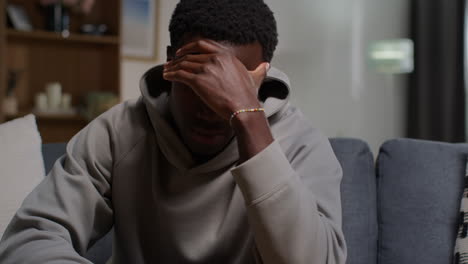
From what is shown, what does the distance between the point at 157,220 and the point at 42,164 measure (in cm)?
49

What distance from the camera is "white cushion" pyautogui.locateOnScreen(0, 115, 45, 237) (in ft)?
4.29

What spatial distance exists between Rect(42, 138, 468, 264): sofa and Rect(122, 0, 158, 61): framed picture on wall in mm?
2143

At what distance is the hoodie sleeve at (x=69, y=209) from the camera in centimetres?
92

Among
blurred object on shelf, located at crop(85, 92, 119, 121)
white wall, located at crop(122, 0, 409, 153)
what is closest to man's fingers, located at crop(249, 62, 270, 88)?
blurred object on shelf, located at crop(85, 92, 119, 121)

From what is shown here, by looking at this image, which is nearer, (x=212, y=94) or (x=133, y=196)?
(x=212, y=94)

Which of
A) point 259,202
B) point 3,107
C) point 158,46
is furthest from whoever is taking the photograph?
point 158,46

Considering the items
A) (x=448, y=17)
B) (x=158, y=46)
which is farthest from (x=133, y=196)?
(x=448, y=17)

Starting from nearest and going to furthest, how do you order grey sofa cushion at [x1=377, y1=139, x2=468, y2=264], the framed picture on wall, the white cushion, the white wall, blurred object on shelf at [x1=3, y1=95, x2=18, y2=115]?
1. the white cushion
2. grey sofa cushion at [x1=377, y1=139, x2=468, y2=264]
3. blurred object on shelf at [x1=3, y1=95, x2=18, y2=115]
4. the framed picture on wall
5. the white wall

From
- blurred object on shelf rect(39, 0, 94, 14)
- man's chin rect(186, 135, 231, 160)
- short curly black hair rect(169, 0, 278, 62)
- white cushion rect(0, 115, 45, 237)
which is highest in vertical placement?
blurred object on shelf rect(39, 0, 94, 14)

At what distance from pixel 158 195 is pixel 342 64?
3.32 meters

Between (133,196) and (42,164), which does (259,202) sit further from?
(42,164)

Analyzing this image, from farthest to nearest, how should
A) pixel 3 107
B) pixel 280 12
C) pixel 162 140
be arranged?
pixel 280 12, pixel 3 107, pixel 162 140

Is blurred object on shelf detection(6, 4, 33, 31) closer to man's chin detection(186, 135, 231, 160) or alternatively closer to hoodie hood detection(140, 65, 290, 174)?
hoodie hood detection(140, 65, 290, 174)

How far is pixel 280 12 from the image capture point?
4.01 metres
